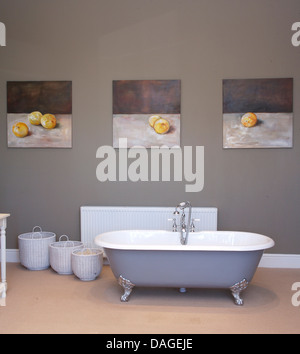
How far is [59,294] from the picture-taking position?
3352mm

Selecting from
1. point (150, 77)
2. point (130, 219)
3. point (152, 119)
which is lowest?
point (130, 219)

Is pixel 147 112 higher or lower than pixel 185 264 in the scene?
higher

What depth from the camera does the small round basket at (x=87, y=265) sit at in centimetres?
365

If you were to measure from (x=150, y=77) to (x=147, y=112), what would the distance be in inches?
15.5

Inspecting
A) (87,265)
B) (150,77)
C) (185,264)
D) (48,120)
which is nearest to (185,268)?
(185,264)

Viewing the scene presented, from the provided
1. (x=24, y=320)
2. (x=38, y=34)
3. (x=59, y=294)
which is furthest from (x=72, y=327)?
(x=38, y=34)

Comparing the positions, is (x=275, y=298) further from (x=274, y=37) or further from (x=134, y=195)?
(x=274, y=37)

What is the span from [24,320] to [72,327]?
0.39 meters

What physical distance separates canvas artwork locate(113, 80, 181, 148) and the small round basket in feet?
4.21

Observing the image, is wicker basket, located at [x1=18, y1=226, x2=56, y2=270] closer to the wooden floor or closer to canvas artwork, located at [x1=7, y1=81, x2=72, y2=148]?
the wooden floor

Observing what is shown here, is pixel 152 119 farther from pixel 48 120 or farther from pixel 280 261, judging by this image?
pixel 280 261

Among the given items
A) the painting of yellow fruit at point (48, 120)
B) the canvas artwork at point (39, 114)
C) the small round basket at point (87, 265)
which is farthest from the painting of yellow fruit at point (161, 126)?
the small round basket at point (87, 265)

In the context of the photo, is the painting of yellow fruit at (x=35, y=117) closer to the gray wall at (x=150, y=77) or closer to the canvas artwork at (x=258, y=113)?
the gray wall at (x=150, y=77)

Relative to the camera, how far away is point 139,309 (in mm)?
3000
